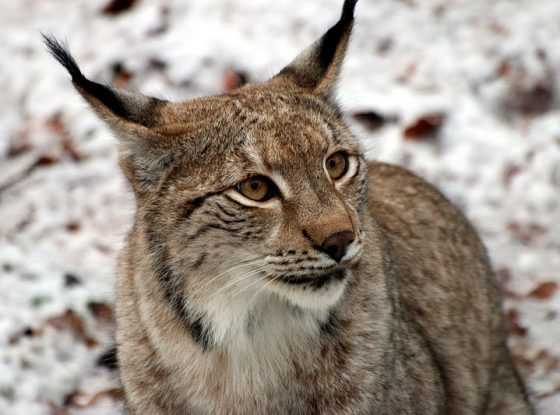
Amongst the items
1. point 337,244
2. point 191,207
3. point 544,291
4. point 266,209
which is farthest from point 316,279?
point 544,291

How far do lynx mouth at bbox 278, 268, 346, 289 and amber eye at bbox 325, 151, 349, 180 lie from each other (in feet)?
1.26

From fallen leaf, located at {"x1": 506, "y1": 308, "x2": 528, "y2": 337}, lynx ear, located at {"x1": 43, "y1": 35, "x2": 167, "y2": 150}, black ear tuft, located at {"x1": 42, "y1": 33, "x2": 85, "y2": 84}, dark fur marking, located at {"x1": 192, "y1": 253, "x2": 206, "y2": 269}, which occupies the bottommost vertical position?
fallen leaf, located at {"x1": 506, "y1": 308, "x2": 528, "y2": 337}

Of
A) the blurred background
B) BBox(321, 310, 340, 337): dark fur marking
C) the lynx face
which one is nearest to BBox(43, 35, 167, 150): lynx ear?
the lynx face

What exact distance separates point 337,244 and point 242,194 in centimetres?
43

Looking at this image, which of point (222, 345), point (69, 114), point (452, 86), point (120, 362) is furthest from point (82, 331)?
point (452, 86)

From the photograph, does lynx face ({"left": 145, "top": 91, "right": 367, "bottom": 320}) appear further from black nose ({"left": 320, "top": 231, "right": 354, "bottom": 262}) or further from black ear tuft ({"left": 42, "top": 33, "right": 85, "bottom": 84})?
black ear tuft ({"left": 42, "top": 33, "right": 85, "bottom": 84})

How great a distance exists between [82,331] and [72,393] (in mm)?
454

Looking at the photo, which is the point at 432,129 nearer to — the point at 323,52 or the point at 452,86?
the point at 452,86

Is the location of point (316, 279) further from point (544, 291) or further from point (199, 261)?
point (544, 291)

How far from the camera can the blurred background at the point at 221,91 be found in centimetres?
598

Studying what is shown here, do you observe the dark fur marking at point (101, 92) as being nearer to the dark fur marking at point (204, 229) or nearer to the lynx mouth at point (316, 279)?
the dark fur marking at point (204, 229)

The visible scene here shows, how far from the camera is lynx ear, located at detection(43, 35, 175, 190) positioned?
13.1 ft

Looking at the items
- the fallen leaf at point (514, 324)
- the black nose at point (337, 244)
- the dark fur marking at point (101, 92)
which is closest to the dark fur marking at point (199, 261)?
the black nose at point (337, 244)

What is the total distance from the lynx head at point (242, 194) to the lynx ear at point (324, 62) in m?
0.21
